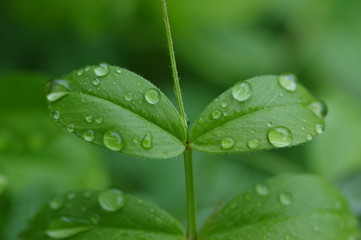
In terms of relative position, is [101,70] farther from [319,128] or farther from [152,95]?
[319,128]

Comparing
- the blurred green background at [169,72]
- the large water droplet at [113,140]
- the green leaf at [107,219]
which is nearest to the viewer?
the large water droplet at [113,140]

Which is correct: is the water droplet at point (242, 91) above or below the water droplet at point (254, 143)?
above

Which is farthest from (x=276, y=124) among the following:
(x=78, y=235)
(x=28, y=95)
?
(x=28, y=95)

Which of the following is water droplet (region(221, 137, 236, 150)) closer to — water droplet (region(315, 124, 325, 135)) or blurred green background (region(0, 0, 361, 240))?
water droplet (region(315, 124, 325, 135))

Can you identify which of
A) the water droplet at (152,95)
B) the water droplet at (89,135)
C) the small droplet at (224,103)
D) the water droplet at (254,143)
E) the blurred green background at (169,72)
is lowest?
the water droplet at (89,135)

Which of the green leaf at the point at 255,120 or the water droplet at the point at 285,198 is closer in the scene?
the green leaf at the point at 255,120

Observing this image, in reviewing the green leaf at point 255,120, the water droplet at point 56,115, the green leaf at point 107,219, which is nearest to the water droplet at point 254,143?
the green leaf at point 255,120

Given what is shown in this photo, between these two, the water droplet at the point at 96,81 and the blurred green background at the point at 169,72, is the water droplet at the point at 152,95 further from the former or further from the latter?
the blurred green background at the point at 169,72
